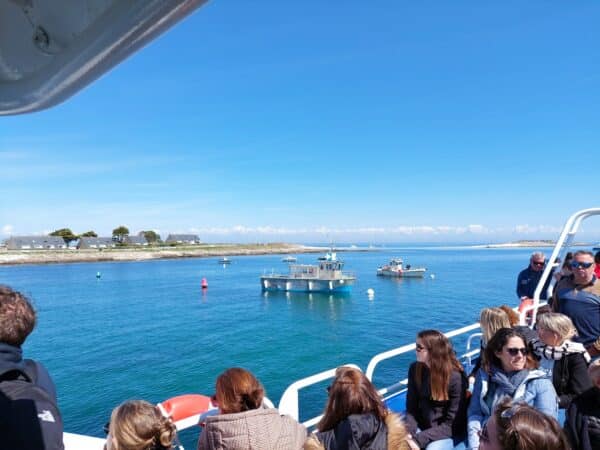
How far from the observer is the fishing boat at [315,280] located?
51.8 metres

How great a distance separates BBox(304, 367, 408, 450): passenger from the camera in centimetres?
236

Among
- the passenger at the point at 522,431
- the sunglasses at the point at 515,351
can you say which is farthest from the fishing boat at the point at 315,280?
the passenger at the point at 522,431

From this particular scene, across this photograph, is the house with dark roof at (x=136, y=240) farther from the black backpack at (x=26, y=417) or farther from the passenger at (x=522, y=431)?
the passenger at (x=522, y=431)

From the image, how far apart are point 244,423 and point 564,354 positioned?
2.74 metres

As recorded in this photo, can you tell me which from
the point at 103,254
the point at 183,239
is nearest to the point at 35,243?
the point at 103,254

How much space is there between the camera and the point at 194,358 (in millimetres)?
23828

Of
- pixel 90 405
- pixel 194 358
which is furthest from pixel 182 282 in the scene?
pixel 90 405

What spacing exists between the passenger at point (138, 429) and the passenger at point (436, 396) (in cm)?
215

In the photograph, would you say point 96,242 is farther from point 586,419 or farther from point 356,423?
point 586,419

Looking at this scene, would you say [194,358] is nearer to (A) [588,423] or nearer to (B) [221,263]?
(A) [588,423]

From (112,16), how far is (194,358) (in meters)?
25.3

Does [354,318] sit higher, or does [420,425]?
[420,425]

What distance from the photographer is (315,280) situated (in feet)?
174

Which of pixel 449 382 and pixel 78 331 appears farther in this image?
pixel 78 331
